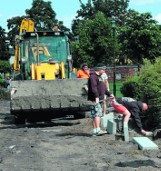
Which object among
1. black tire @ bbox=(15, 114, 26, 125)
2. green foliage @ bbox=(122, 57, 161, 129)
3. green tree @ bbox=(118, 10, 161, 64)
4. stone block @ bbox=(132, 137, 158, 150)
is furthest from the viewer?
green tree @ bbox=(118, 10, 161, 64)

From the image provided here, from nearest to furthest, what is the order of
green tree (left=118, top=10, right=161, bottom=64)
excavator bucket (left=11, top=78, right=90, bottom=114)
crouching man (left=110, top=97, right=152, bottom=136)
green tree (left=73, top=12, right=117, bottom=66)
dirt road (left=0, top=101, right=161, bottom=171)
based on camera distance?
dirt road (left=0, top=101, right=161, bottom=171) < crouching man (left=110, top=97, right=152, bottom=136) < excavator bucket (left=11, top=78, right=90, bottom=114) < green tree (left=118, top=10, right=161, bottom=64) < green tree (left=73, top=12, right=117, bottom=66)

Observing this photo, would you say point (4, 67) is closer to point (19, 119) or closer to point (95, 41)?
point (95, 41)

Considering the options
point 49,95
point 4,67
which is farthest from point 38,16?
point 49,95

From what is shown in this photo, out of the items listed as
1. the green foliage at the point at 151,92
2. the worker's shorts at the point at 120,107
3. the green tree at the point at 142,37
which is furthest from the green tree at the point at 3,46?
the worker's shorts at the point at 120,107

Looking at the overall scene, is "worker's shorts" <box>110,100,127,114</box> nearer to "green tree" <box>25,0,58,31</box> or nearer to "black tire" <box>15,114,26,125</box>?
"black tire" <box>15,114,26,125</box>

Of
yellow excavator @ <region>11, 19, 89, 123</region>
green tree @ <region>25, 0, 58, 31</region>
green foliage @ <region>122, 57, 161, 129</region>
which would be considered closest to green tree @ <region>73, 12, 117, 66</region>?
yellow excavator @ <region>11, 19, 89, 123</region>

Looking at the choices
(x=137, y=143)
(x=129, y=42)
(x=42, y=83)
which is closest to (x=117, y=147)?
(x=137, y=143)

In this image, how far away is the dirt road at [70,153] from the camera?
7660mm

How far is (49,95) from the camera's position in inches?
549

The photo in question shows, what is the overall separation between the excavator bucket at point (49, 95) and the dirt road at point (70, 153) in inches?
40.9

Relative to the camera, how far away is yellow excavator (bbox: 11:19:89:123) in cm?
1382

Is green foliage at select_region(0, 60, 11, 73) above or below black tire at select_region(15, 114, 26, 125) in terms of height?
above

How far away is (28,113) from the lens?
1409 cm

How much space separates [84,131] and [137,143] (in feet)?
10.5
